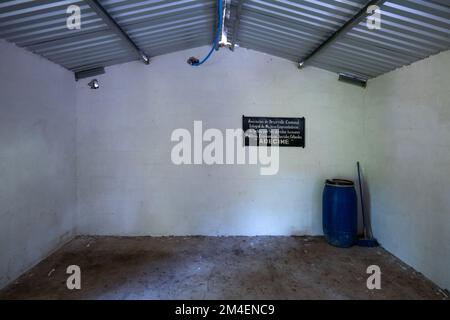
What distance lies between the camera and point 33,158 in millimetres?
2625

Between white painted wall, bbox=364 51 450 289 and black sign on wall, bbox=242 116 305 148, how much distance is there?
0.96 m

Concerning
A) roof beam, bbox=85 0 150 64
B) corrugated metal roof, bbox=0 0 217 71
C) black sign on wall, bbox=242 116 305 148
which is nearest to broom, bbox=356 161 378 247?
black sign on wall, bbox=242 116 305 148

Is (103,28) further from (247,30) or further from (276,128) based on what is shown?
(276,128)

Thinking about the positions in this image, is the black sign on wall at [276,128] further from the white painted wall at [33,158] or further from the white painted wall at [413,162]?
the white painted wall at [33,158]

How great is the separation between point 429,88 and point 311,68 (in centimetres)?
144

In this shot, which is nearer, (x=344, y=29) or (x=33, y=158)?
(x=344, y=29)

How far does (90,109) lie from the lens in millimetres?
3395

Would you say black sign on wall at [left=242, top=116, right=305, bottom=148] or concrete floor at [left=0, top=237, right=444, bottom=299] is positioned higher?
black sign on wall at [left=242, top=116, right=305, bottom=148]

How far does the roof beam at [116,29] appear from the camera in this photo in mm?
1995

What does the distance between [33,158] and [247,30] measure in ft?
9.29

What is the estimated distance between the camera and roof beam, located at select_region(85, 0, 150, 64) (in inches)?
78.6

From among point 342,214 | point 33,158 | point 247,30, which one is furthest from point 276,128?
point 33,158

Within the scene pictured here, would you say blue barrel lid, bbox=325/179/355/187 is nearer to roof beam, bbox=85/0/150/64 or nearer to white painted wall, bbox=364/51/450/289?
white painted wall, bbox=364/51/450/289
